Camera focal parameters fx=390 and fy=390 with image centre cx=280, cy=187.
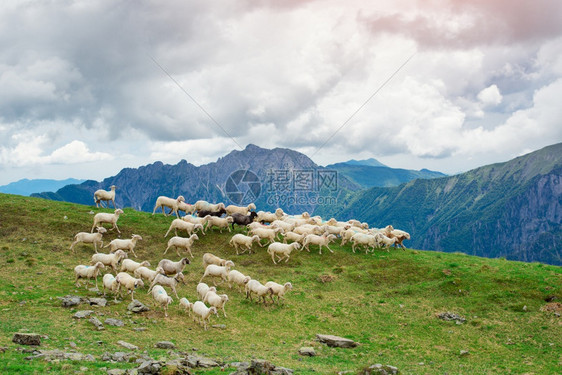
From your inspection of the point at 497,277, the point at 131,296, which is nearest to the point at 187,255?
the point at 131,296

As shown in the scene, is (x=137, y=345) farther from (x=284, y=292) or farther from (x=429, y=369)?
(x=429, y=369)

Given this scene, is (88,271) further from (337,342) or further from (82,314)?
(337,342)

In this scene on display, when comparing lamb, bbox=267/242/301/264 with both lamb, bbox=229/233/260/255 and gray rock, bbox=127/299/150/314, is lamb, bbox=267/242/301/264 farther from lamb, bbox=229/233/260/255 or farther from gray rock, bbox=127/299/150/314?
gray rock, bbox=127/299/150/314

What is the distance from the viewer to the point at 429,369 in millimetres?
15492

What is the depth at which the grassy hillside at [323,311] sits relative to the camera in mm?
15688

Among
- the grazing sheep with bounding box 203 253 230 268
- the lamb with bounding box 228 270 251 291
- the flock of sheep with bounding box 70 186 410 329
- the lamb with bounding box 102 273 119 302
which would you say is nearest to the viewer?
the lamb with bounding box 102 273 119 302

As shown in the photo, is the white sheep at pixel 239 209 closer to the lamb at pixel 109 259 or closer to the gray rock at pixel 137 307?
the lamb at pixel 109 259

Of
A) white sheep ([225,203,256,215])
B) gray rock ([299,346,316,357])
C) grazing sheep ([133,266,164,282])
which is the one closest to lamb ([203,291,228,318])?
grazing sheep ([133,266,164,282])

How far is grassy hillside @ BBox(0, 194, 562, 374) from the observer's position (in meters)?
15.7

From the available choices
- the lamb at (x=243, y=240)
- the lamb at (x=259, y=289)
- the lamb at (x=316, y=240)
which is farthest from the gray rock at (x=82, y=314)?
the lamb at (x=316, y=240)

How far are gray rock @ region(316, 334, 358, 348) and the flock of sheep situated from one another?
15.9ft

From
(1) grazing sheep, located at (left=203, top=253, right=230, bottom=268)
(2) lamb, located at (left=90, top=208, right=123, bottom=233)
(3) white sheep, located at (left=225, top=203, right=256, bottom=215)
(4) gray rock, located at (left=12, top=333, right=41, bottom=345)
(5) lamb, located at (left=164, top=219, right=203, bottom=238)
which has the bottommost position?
(4) gray rock, located at (left=12, top=333, right=41, bottom=345)

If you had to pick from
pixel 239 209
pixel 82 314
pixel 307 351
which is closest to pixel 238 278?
pixel 307 351

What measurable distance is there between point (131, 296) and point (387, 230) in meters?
23.1
